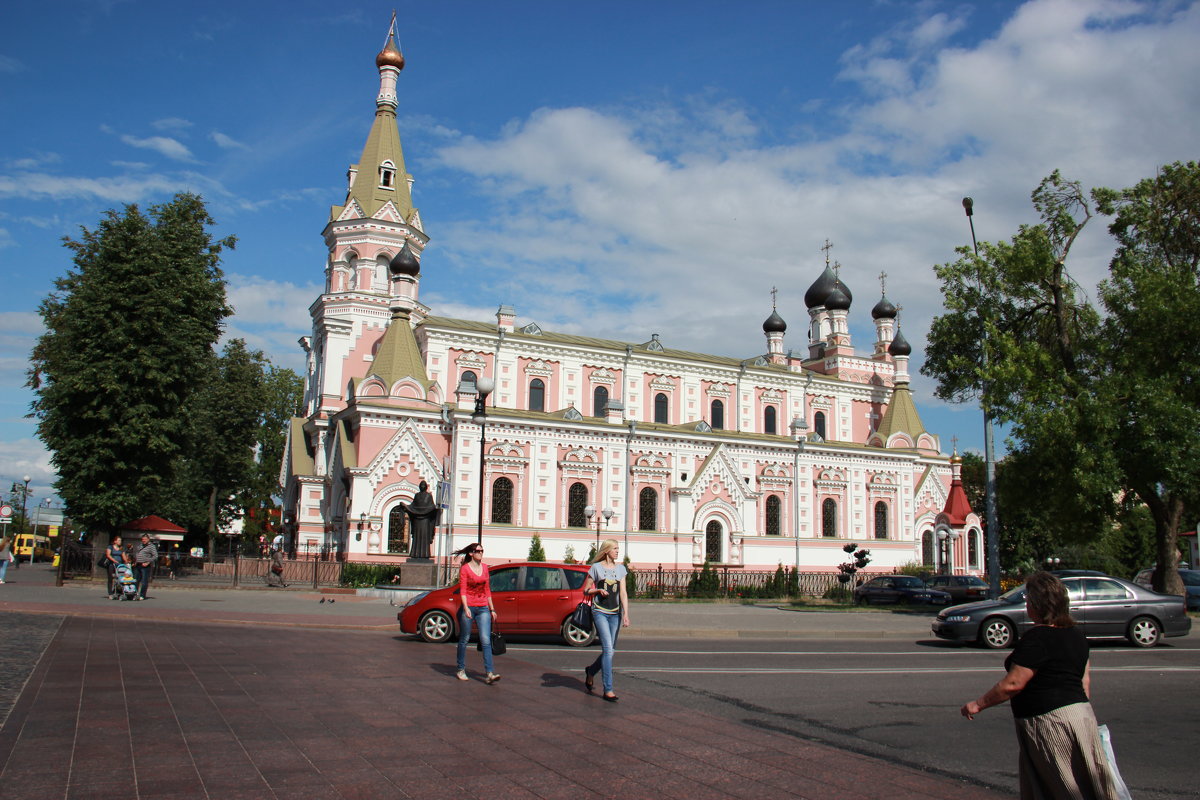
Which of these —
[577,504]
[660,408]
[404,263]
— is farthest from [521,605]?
[660,408]

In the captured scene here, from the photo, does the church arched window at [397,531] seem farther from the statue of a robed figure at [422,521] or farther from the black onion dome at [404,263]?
the black onion dome at [404,263]

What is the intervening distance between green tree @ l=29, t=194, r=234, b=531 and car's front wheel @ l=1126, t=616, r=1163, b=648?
1167 inches

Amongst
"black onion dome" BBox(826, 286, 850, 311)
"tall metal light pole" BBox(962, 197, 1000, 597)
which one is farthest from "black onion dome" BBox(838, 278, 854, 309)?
"tall metal light pole" BBox(962, 197, 1000, 597)

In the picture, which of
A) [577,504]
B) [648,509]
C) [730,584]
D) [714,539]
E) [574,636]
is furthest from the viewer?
[714,539]

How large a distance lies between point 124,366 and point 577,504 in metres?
20.9

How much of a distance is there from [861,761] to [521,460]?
34859 millimetres

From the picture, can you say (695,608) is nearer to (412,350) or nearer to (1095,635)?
(1095,635)

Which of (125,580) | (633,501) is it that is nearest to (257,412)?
(633,501)

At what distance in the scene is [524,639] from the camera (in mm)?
16328

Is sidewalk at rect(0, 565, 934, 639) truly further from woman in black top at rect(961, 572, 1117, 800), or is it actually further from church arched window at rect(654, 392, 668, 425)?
church arched window at rect(654, 392, 668, 425)

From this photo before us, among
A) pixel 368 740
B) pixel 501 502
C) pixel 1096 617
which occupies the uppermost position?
pixel 501 502

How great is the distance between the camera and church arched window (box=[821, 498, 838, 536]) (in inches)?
1935

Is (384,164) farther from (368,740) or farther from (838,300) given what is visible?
(368,740)

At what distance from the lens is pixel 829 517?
49500 millimetres
